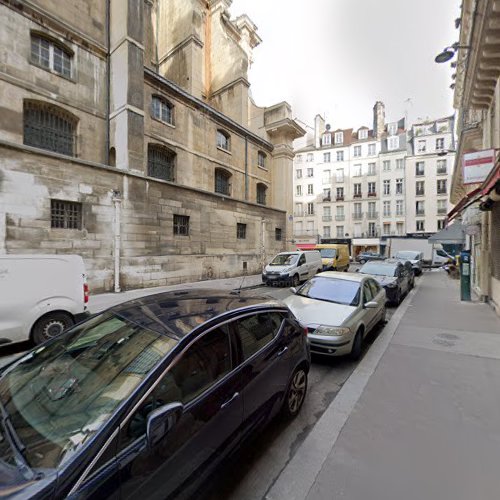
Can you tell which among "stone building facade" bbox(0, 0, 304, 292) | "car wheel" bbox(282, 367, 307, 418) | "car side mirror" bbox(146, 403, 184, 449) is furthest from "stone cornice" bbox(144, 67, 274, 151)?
"car side mirror" bbox(146, 403, 184, 449)

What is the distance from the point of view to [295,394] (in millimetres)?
3225

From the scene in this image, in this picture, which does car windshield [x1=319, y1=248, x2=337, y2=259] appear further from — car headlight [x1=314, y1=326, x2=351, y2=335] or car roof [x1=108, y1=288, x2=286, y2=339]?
car roof [x1=108, y1=288, x2=286, y2=339]

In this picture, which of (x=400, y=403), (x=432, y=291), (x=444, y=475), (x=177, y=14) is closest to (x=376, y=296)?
(x=400, y=403)

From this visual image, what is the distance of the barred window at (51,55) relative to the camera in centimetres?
1103

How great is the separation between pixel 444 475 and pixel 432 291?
11.7 meters

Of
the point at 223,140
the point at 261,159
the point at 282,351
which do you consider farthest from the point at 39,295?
the point at 261,159

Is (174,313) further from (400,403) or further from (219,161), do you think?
(219,161)

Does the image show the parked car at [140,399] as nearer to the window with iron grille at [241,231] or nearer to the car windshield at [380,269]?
the car windshield at [380,269]

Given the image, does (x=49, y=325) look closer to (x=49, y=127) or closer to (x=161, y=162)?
(x=49, y=127)

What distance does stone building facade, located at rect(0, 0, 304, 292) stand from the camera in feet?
32.6

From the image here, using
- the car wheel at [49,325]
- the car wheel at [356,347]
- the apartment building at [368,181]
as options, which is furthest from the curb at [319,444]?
the apartment building at [368,181]

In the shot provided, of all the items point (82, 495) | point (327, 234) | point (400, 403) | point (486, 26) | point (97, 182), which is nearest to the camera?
point (82, 495)

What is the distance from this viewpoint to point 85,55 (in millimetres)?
12375

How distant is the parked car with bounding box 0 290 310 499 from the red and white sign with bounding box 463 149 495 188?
7.40 meters
